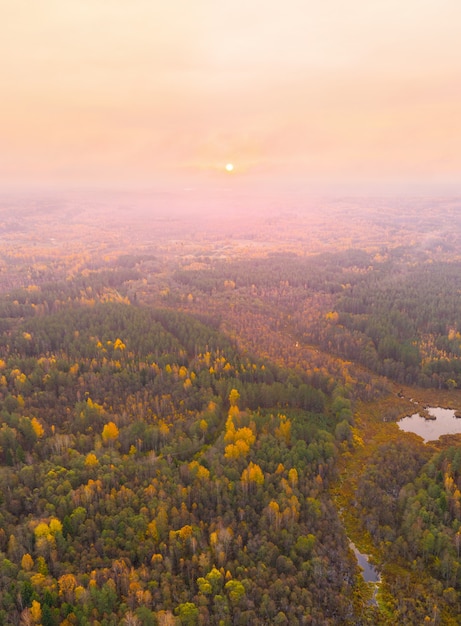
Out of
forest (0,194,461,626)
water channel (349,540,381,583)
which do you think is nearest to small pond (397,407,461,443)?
forest (0,194,461,626)

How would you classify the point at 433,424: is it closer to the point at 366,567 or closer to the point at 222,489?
the point at 366,567

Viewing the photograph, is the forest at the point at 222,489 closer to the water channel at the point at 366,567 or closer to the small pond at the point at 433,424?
the water channel at the point at 366,567

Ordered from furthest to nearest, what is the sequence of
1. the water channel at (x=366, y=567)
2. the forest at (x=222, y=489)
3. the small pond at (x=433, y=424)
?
the small pond at (x=433, y=424)
the water channel at (x=366, y=567)
the forest at (x=222, y=489)

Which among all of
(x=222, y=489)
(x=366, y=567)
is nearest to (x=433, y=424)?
(x=366, y=567)

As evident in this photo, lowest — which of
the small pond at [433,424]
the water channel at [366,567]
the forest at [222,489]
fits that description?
the water channel at [366,567]

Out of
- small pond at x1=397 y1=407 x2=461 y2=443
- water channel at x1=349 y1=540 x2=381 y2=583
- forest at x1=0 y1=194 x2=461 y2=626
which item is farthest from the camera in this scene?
small pond at x1=397 y1=407 x2=461 y2=443

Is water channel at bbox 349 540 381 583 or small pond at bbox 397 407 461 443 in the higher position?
small pond at bbox 397 407 461 443

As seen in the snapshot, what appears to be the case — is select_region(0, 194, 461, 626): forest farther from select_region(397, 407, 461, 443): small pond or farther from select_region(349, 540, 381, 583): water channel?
select_region(397, 407, 461, 443): small pond

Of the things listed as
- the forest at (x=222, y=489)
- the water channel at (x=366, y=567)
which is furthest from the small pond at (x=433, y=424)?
the water channel at (x=366, y=567)
